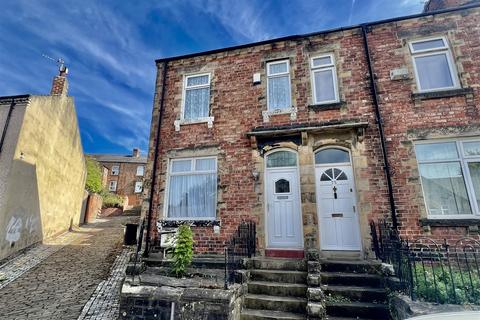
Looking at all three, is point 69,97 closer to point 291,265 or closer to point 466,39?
point 291,265

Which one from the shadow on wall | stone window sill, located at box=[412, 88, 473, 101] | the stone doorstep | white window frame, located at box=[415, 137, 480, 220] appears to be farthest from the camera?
the shadow on wall

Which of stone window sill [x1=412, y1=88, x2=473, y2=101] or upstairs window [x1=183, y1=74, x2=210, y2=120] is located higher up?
upstairs window [x1=183, y1=74, x2=210, y2=120]

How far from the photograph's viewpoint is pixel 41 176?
11.7m

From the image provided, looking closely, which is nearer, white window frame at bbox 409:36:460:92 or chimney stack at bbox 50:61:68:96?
white window frame at bbox 409:36:460:92

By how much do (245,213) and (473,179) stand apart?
6.04 m

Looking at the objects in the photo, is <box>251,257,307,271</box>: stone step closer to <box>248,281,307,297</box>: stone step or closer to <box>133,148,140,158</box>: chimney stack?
<box>248,281,307,297</box>: stone step

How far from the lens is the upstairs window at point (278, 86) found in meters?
8.57

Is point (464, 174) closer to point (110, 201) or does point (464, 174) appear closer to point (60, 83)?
point (60, 83)

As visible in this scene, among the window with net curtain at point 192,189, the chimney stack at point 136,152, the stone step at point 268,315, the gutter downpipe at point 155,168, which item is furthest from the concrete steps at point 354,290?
the chimney stack at point 136,152

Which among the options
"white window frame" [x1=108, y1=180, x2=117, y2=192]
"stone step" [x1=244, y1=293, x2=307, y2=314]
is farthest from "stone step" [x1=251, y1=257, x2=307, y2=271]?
"white window frame" [x1=108, y1=180, x2=117, y2=192]

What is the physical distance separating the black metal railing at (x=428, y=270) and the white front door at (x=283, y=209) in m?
1.98

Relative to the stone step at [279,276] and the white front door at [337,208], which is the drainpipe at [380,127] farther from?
the stone step at [279,276]

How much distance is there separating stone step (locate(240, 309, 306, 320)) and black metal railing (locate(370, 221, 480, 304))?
6.69 feet

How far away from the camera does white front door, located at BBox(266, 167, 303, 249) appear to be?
739 cm
